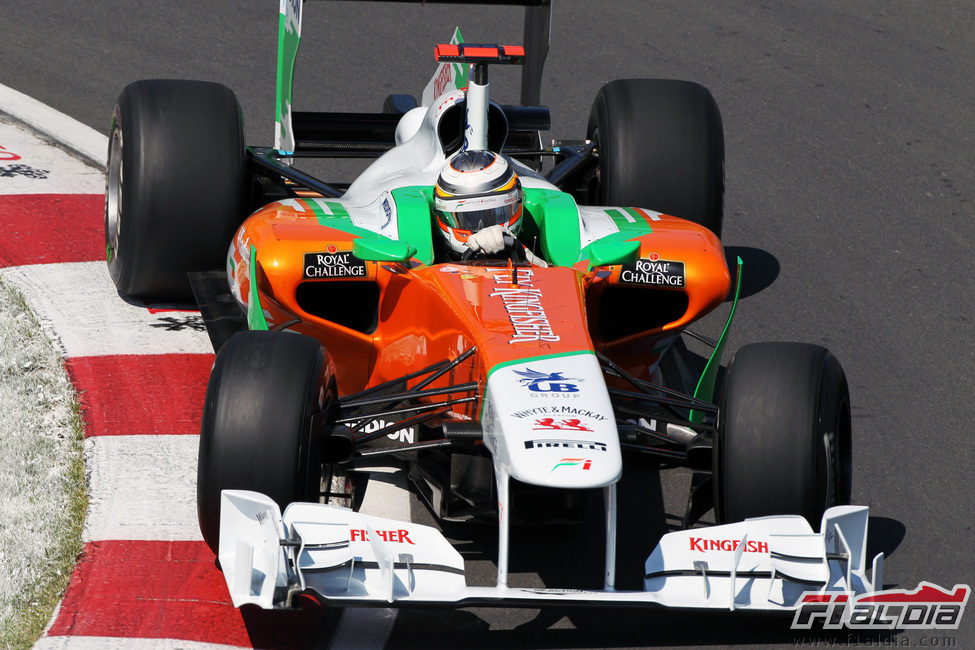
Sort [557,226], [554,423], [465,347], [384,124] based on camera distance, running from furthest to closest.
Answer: [384,124], [557,226], [465,347], [554,423]

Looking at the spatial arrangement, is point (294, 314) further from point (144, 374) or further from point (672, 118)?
point (672, 118)

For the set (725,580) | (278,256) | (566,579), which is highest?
(278,256)

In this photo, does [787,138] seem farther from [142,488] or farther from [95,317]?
[142,488]

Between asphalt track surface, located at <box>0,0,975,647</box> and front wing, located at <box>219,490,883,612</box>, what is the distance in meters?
0.50

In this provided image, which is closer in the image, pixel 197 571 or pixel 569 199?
pixel 197 571

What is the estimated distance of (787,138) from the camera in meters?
9.45

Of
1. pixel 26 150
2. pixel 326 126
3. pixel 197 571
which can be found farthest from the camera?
pixel 26 150

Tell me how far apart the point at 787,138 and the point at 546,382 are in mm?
5206

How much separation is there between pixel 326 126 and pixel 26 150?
83.5 inches

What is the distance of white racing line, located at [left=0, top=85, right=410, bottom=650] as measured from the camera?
528 centimetres

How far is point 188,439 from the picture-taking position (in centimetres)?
595

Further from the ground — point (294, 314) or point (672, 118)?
point (672, 118)

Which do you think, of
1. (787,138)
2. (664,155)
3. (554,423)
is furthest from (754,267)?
(554,423)

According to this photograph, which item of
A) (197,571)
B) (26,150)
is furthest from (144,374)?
(26,150)
